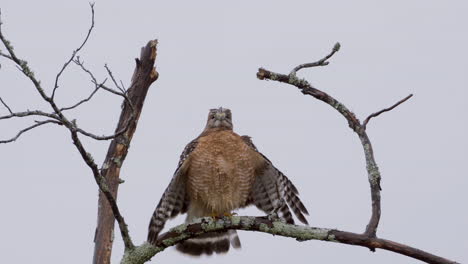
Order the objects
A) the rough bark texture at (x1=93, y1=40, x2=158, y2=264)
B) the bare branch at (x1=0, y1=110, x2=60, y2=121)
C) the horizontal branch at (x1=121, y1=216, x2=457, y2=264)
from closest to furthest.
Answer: the bare branch at (x1=0, y1=110, x2=60, y2=121)
the horizontal branch at (x1=121, y1=216, x2=457, y2=264)
the rough bark texture at (x1=93, y1=40, x2=158, y2=264)

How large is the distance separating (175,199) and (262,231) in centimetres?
183

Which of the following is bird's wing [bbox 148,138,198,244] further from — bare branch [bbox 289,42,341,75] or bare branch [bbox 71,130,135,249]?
bare branch [bbox 289,42,341,75]

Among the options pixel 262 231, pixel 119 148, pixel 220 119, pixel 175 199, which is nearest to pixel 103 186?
pixel 262 231

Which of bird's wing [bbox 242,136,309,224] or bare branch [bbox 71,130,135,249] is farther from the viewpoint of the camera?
bird's wing [bbox 242,136,309,224]

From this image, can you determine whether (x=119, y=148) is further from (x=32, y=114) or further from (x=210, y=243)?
(x=32, y=114)

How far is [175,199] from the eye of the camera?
26.5 feet

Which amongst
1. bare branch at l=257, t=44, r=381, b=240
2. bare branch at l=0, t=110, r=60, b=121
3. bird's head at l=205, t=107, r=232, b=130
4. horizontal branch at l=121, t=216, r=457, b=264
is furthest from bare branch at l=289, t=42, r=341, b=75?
bird's head at l=205, t=107, r=232, b=130

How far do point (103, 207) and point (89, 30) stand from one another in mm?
2150

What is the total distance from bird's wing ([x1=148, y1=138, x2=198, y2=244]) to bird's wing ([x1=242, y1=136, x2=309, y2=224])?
0.79m

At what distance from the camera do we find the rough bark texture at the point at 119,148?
23.5 ft

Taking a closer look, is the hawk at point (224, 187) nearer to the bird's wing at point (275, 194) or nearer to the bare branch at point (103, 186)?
the bird's wing at point (275, 194)

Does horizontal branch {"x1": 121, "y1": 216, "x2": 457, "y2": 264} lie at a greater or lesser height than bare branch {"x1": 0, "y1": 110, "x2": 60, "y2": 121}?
lesser

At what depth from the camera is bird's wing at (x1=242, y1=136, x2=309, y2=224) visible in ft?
26.3

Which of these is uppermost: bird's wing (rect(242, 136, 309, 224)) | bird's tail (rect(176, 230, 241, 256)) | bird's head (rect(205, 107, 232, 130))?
bird's head (rect(205, 107, 232, 130))
